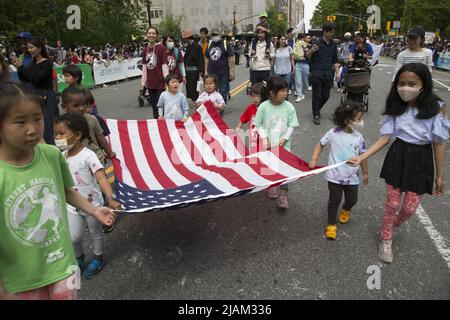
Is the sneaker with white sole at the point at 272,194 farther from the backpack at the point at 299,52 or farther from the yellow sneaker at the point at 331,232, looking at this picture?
the backpack at the point at 299,52

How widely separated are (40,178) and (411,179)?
8.66ft

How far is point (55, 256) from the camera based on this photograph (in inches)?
72.3

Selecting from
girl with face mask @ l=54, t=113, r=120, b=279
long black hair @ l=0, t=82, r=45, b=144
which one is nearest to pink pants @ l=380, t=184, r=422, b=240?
girl with face mask @ l=54, t=113, r=120, b=279

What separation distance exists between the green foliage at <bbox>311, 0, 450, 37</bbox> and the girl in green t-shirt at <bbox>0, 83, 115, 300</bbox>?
2560 centimetres

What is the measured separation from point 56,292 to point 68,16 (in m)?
25.5

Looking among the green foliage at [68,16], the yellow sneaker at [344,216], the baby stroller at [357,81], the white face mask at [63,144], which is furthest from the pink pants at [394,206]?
the green foliage at [68,16]

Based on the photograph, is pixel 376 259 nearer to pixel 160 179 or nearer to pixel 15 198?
pixel 160 179

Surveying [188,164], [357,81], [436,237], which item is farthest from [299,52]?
[436,237]

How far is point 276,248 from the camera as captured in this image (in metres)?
3.27

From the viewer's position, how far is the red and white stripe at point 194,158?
3.45 metres

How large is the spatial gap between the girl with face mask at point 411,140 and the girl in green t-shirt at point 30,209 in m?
2.23

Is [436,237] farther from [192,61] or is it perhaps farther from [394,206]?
[192,61]
